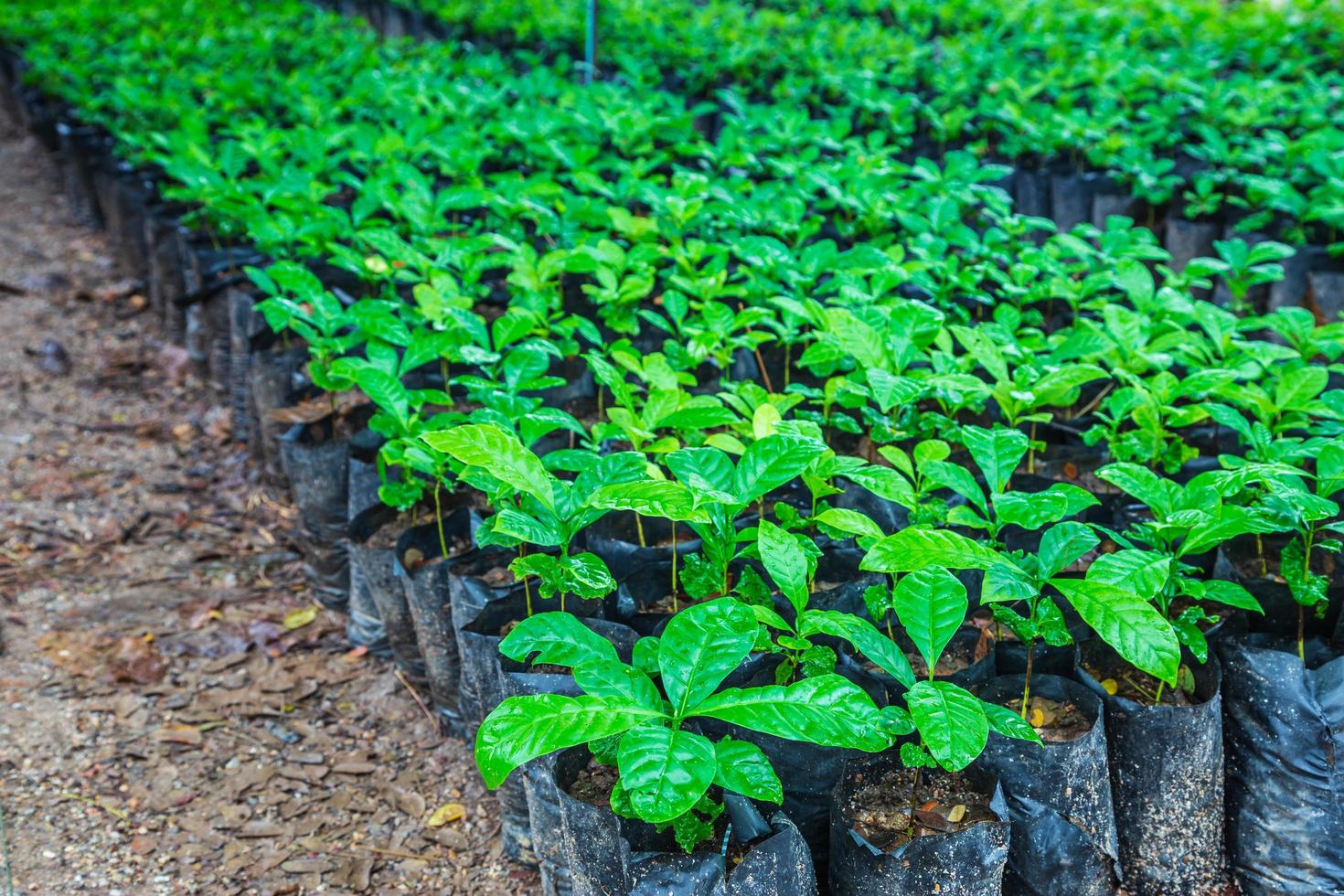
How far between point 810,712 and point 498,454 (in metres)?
0.58

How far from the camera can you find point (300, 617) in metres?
2.65

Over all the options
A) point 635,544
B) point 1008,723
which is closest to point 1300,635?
point 1008,723

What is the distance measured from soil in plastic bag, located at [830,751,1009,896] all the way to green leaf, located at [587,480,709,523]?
0.45m

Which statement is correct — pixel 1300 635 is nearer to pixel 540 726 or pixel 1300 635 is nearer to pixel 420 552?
pixel 540 726

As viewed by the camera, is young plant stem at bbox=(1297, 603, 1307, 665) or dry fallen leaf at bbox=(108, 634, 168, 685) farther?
dry fallen leaf at bbox=(108, 634, 168, 685)

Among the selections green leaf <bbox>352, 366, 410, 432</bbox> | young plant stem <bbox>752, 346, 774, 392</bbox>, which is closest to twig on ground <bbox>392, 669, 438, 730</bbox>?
green leaf <bbox>352, 366, 410, 432</bbox>

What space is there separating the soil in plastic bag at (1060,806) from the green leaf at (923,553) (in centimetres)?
28

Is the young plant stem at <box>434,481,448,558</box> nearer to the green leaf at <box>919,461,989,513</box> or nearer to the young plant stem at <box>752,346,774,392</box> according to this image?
the young plant stem at <box>752,346,774,392</box>

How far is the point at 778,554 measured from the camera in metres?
1.53

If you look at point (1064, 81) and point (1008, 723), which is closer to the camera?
point (1008, 723)

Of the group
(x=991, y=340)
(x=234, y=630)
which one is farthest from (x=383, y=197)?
(x=991, y=340)

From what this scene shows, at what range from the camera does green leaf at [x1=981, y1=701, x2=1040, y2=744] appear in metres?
1.39

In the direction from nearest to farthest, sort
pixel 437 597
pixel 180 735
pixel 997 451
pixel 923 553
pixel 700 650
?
pixel 700 650 → pixel 923 553 → pixel 997 451 → pixel 437 597 → pixel 180 735

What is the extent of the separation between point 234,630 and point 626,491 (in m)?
1.51
